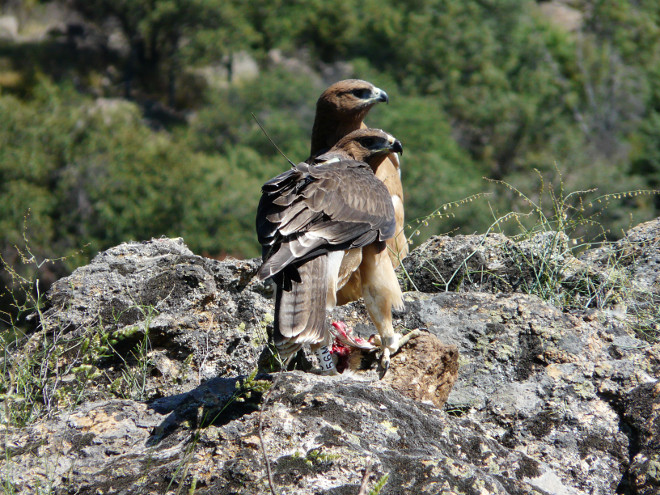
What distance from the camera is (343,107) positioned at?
6.90m

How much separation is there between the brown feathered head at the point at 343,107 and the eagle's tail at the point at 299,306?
92.3 inches

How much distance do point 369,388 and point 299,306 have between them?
2.20ft

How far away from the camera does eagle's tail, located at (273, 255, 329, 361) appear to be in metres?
4.31

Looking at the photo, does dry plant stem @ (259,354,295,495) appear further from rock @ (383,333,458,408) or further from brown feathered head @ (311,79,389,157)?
brown feathered head @ (311,79,389,157)

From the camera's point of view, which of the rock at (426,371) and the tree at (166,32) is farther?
the tree at (166,32)

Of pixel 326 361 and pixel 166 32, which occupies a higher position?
pixel 326 361

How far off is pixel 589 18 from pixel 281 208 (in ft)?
209

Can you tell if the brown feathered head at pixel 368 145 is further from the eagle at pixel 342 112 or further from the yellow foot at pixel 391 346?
the yellow foot at pixel 391 346

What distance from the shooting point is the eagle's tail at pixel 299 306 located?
4.31 m

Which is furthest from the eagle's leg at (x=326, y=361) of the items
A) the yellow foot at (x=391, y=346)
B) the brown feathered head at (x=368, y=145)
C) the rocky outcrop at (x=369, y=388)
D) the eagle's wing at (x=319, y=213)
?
the brown feathered head at (x=368, y=145)

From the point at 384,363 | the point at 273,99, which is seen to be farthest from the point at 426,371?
the point at 273,99

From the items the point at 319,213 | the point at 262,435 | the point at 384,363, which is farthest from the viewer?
the point at 319,213

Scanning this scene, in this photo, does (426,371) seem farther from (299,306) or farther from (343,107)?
(343,107)

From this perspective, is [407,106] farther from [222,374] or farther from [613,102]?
[222,374]
